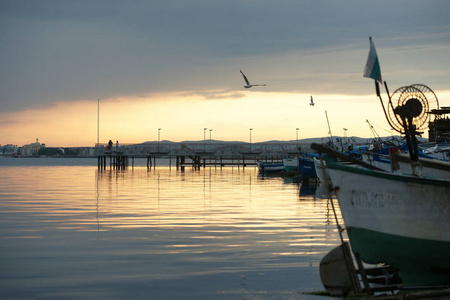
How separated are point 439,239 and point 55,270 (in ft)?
28.2

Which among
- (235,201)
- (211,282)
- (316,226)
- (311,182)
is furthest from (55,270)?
(311,182)

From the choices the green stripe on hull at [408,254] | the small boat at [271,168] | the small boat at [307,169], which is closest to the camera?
the green stripe on hull at [408,254]

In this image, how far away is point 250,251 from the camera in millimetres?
16906

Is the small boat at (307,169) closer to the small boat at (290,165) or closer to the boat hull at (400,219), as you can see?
the small boat at (290,165)

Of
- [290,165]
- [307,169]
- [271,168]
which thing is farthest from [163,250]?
[271,168]

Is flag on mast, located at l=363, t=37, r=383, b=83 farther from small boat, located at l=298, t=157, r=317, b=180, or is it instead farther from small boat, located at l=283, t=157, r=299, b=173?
small boat, located at l=283, t=157, r=299, b=173

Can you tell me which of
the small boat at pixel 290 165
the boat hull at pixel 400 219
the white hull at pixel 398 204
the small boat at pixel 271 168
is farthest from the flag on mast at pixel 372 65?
the small boat at pixel 271 168

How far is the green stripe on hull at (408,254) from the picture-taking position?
41.7ft

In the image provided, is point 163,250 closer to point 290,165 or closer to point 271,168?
point 290,165

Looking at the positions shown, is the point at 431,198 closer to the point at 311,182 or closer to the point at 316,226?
the point at 316,226

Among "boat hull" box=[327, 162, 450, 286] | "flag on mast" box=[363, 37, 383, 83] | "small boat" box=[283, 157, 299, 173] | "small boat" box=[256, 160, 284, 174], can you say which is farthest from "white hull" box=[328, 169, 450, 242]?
"small boat" box=[256, 160, 284, 174]

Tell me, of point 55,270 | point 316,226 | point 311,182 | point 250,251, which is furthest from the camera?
point 311,182

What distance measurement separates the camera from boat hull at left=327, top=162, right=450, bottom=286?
12.4 m

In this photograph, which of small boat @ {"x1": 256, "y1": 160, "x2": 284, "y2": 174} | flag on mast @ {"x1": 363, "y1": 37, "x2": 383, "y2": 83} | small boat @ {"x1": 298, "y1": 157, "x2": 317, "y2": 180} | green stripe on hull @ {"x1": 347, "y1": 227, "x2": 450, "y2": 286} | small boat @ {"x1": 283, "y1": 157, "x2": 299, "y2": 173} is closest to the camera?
flag on mast @ {"x1": 363, "y1": 37, "x2": 383, "y2": 83}
